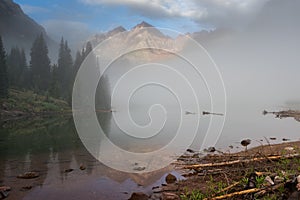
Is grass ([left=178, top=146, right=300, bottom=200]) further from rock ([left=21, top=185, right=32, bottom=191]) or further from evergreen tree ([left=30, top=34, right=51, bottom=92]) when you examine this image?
evergreen tree ([left=30, top=34, right=51, bottom=92])

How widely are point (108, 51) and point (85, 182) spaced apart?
27.5 feet

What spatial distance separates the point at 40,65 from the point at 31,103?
28.3 metres

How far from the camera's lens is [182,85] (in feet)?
52.2

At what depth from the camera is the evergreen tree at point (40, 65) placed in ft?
313

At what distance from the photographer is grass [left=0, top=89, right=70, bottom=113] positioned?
65.8 meters

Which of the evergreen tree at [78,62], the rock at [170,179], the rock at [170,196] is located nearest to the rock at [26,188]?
the rock at [170,196]

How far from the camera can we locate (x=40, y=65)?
97562 mm

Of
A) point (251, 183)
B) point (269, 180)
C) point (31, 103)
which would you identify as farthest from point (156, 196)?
point (31, 103)

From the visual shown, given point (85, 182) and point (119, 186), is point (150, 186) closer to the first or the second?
point (119, 186)

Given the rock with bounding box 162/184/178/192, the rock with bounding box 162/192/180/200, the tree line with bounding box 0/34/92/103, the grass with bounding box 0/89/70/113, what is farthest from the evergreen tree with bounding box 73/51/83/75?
the rock with bounding box 162/192/180/200

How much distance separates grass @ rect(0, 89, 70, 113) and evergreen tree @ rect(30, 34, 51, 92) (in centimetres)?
908

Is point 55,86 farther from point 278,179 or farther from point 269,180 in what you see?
point 278,179

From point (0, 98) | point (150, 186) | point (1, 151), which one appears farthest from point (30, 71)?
point (150, 186)

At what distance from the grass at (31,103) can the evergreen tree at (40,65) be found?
358 inches
